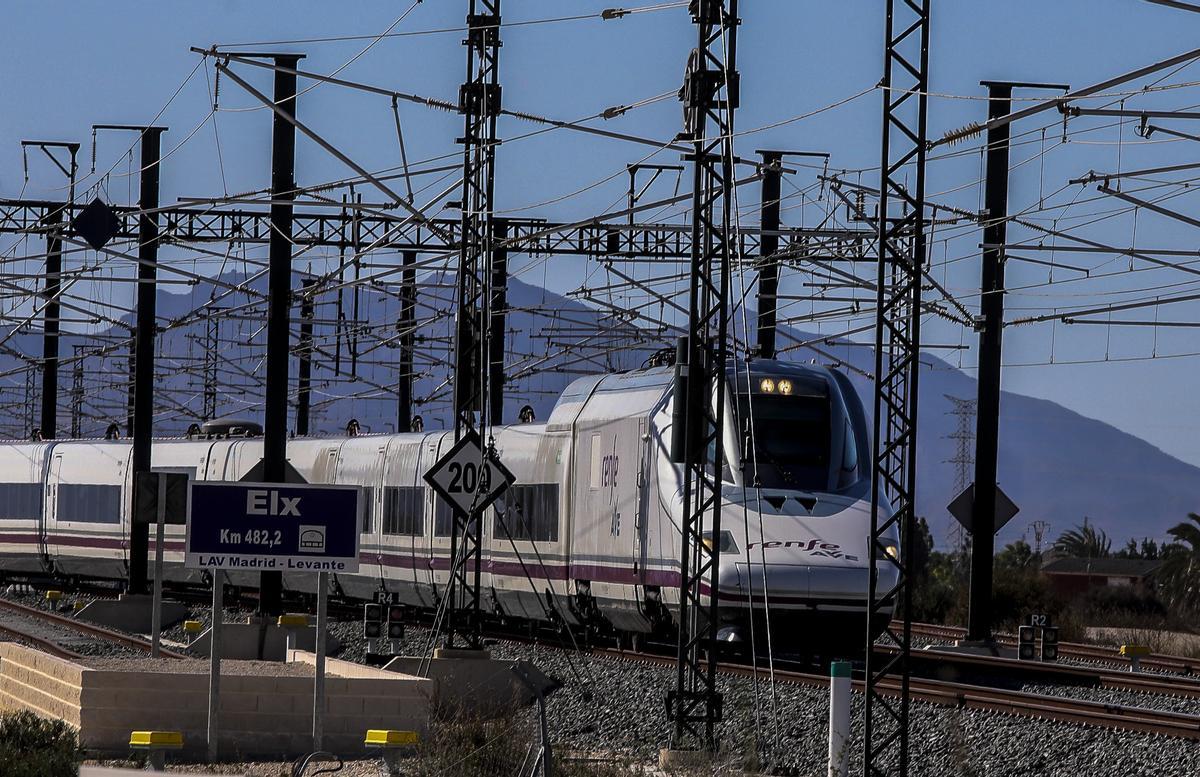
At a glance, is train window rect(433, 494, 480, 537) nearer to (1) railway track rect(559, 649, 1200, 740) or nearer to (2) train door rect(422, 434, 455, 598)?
(2) train door rect(422, 434, 455, 598)

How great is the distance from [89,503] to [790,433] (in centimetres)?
2665

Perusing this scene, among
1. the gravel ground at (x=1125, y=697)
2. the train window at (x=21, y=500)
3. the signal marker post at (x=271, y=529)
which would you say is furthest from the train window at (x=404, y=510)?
the signal marker post at (x=271, y=529)

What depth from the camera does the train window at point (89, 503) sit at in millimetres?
45062

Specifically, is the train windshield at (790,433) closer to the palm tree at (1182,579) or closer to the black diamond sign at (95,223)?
the black diamond sign at (95,223)

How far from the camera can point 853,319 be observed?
130 feet

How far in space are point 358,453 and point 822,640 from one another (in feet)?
54.7

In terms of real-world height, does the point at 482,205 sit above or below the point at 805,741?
above

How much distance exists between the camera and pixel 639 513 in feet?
83.1

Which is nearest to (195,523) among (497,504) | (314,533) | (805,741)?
(314,533)

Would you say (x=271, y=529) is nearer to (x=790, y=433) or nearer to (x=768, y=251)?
(x=790, y=433)

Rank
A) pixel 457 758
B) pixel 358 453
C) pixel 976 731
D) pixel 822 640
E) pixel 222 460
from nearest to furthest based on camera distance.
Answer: pixel 457 758 → pixel 976 731 → pixel 822 640 → pixel 358 453 → pixel 222 460

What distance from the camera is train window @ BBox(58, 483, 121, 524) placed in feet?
148

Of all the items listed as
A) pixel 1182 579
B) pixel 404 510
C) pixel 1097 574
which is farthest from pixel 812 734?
pixel 1097 574

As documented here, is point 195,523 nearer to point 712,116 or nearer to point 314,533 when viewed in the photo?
point 314,533
